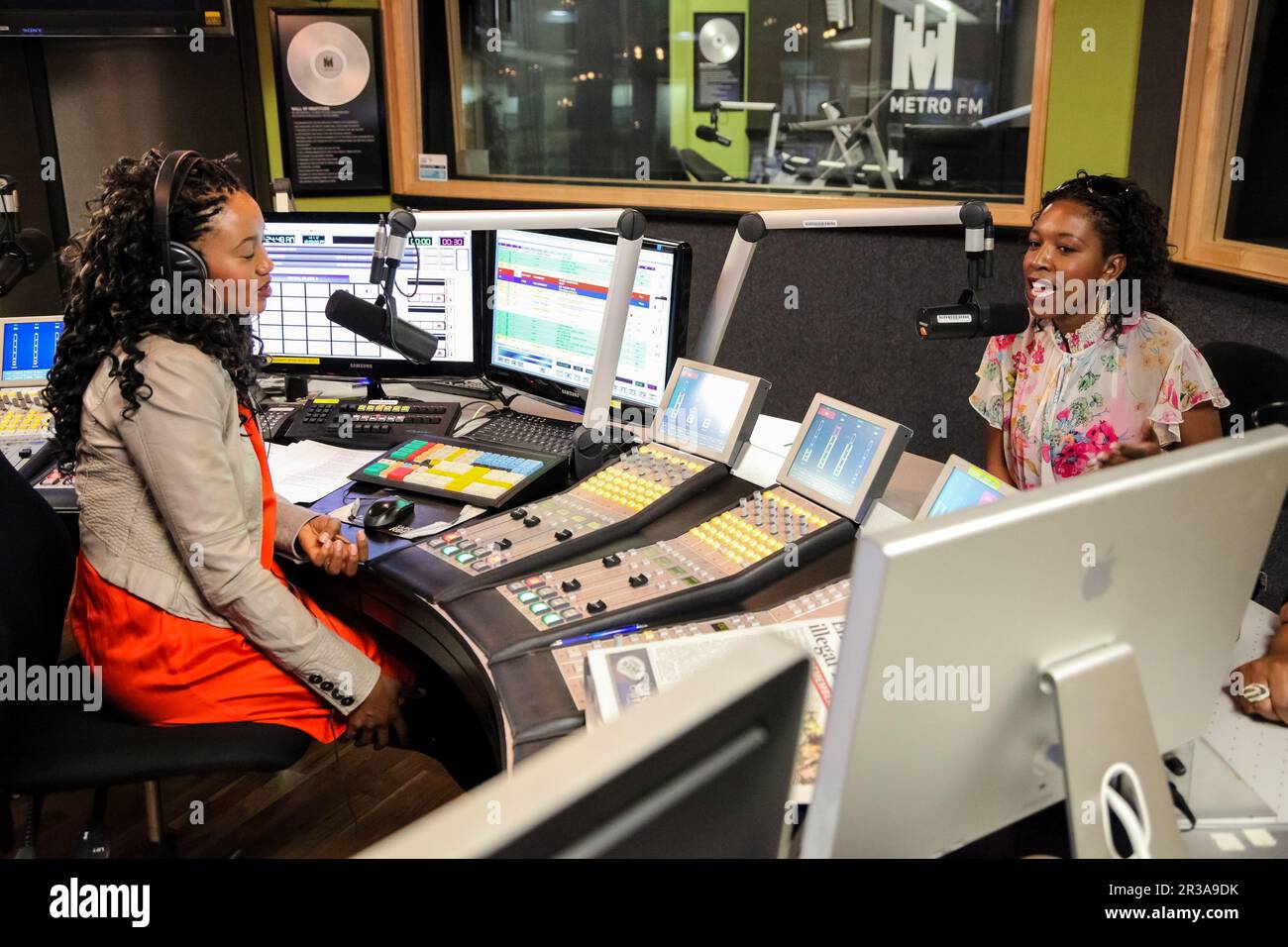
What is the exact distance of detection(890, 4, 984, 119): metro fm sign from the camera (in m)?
3.53

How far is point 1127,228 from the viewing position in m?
1.90

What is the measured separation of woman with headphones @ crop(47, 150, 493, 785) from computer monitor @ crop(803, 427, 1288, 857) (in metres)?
1.13

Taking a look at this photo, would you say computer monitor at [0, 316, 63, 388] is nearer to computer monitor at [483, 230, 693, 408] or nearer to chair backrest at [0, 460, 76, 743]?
chair backrest at [0, 460, 76, 743]

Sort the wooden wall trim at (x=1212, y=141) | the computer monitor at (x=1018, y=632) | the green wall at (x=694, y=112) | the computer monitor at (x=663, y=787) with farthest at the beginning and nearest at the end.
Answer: the green wall at (x=694, y=112), the wooden wall trim at (x=1212, y=141), the computer monitor at (x=1018, y=632), the computer monitor at (x=663, y=787)

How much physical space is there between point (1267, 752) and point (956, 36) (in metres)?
2.96

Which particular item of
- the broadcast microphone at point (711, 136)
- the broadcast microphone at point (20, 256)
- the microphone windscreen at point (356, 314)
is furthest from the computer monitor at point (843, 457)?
the broadcast microphone at point (711, 136)

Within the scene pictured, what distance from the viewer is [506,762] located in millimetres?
1191

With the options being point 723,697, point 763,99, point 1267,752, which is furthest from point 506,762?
point 763,99

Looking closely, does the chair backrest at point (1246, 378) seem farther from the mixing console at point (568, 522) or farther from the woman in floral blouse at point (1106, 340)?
the mixing console at point (568, 522)

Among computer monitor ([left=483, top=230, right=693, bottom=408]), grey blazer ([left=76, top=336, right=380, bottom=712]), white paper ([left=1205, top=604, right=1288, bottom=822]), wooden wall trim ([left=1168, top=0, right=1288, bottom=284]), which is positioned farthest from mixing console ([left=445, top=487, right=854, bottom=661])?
wooden wall trim ([left=1168, top=0, right=1288, bottom=284])

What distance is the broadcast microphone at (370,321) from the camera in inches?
67.0

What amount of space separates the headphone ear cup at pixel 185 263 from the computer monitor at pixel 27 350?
109 cm

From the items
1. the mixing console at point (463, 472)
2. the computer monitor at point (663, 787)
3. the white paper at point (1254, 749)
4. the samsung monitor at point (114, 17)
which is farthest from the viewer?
the samsung monitor at point (114, 17)

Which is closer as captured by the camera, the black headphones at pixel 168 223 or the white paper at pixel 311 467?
the black headphones at pixel 168 223
